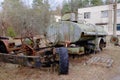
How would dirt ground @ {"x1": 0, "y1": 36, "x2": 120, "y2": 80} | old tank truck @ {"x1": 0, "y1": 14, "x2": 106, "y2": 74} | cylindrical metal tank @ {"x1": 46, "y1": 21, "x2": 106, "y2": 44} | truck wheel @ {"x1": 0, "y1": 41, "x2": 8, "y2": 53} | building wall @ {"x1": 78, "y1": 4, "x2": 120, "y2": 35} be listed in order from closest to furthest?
old tank truck @ {"x1": 0, "y1": 14, "x2": 106, "y2": 74} < dirt ground @ {"x1": 0, "y1": 36, "x2": 120, "y2": 80} < truck wheel @ {"x1": 0, "y1": 41, "x2": 8, "y2": 53} < cylindrical metal tank @ {"x1": 46, "y1": 21, "x2": 106, "y2": 44} < building wall @ {"x1": 78, "y1": 4, "x2": 120, "y2": 35}

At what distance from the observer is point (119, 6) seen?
32375 millimetres

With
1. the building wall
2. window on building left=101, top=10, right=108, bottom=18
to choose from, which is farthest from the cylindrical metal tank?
window on building left=101, top=10, right=108, bottom=18

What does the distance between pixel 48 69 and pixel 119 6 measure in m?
28.6

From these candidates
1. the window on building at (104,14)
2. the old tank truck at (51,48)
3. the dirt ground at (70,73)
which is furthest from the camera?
the window on building at (104,14)

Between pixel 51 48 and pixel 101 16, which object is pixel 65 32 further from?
pixel 101 16

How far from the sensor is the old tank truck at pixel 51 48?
17.7 feet

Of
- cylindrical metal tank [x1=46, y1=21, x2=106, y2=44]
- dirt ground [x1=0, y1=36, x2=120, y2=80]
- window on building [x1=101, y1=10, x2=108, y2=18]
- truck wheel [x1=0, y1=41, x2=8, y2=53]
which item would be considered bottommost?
dirt ground [x1=0, y1=36, x2=120, y2=80]

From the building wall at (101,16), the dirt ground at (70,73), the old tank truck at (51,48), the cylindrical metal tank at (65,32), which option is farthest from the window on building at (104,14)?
the dirt ground at (70,73)

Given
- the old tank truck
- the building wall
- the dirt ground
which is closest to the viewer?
the old tank truck

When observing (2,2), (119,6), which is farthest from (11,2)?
(119,6)

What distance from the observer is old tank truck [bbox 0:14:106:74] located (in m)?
5.39

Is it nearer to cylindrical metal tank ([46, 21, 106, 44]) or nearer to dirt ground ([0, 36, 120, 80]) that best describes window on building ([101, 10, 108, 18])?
cylindrical metal tank ([46, 21, 106, 44])

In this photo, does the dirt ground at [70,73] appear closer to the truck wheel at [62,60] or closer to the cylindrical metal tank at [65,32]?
the truck wheel at [62,60]

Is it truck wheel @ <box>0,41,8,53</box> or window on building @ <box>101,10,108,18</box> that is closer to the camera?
truck wheel @ <box>0,41,8,53</box>
